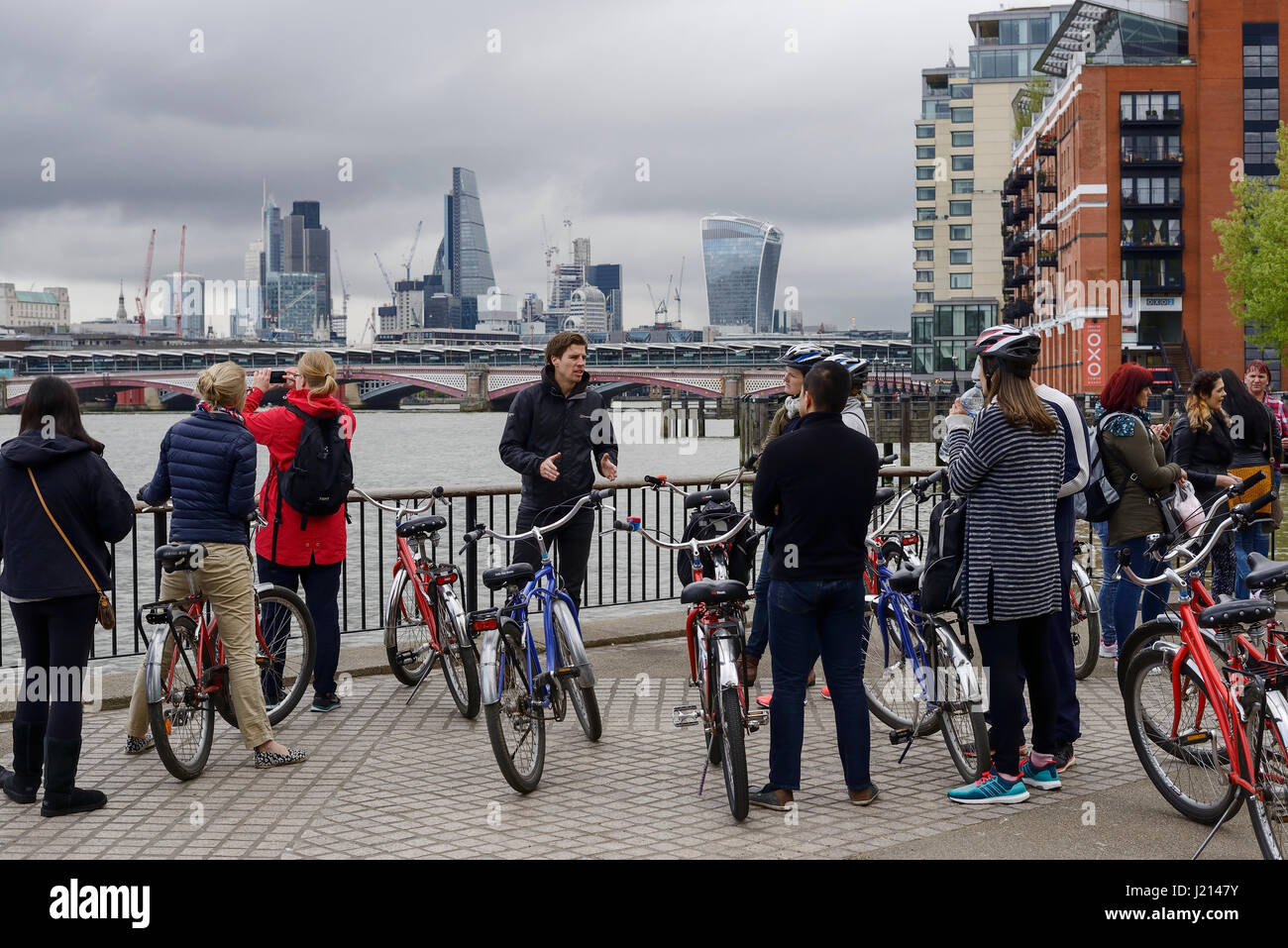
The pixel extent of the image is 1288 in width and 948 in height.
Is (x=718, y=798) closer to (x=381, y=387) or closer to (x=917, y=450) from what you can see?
(x=917, y=450)

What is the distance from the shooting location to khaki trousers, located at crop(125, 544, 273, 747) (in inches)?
277

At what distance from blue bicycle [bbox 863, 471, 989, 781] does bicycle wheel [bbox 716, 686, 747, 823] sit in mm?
841

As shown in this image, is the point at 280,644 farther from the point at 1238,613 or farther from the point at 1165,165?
the point at 1165,165

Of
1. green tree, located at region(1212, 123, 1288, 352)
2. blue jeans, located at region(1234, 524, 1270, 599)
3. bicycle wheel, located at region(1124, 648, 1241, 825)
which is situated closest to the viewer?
bicycle wheel, located at region(1124, 648, 1241, 825)

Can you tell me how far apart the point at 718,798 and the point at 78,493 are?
3.13m

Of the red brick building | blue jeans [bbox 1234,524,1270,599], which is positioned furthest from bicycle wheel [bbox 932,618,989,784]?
the red brick building

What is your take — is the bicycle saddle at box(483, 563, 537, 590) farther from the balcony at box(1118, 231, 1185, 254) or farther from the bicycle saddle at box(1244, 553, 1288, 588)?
the balcony at box(1118, 231, 1185, 254)

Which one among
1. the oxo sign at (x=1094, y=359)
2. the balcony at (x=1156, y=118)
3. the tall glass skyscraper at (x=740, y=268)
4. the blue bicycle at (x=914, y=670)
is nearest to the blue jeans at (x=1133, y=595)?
the blue bicycle at (x=914, y=670)

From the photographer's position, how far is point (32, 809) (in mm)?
6336

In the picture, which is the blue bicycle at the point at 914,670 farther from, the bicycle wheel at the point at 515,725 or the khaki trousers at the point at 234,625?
the khaki trousers at the point at 234,625

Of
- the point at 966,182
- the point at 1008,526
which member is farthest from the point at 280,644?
the point at 966,182

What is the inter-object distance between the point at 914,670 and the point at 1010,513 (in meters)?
1.24
